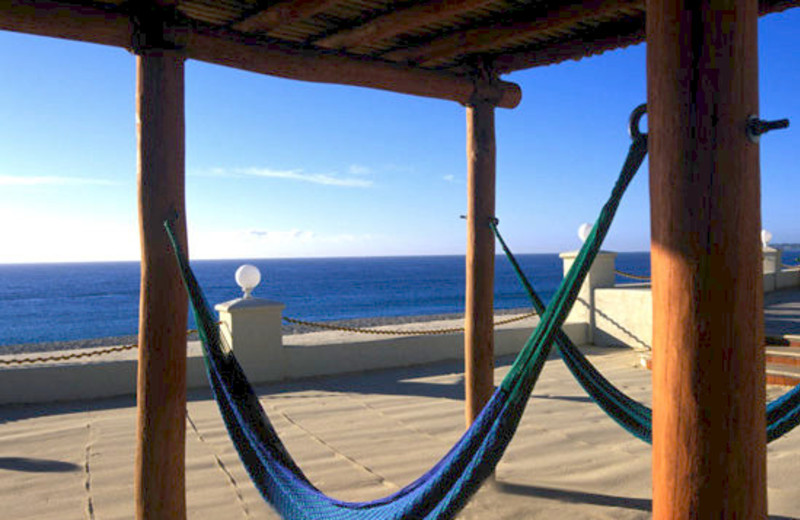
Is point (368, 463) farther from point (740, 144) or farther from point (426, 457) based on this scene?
point (740, 144)

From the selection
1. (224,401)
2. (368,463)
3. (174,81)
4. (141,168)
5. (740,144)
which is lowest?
(368,463)

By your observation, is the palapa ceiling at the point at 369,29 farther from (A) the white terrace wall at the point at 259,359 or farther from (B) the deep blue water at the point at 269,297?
(B) the deep blue water at the point at 269,297

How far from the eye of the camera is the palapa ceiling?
2609mm

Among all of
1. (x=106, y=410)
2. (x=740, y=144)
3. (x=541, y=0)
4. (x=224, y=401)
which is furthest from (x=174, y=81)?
(x=106, y=410)

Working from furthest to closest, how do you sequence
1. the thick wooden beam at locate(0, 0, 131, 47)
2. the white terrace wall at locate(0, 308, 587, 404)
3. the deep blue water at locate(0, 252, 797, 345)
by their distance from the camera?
the deep blue water at locate(0, 252, 797, 345) → the white terrace wall at locate(0, 308, 587, 404) → the thick wooden beam at locate(0, 0, 131, 47)

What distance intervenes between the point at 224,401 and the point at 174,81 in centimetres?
136

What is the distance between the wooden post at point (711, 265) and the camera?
1.19 m

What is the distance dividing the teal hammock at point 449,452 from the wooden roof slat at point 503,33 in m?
1.13

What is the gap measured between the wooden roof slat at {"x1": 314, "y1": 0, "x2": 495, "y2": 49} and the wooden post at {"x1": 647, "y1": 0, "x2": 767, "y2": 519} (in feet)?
5.23

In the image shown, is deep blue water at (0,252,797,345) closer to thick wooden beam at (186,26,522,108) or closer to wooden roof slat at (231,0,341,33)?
thick wooden beam at (186,26,522,108)

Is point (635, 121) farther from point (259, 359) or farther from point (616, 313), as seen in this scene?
point (616, 313)

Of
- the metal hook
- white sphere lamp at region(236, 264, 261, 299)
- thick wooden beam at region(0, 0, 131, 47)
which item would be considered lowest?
white sphere lamp at region(236, 264, 261, 299)

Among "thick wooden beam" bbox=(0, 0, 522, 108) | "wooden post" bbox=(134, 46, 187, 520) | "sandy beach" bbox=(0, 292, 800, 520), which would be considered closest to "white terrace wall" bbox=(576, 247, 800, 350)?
"sandy beach" bbox=(0, 292, 800, 520)

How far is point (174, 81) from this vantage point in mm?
2586
